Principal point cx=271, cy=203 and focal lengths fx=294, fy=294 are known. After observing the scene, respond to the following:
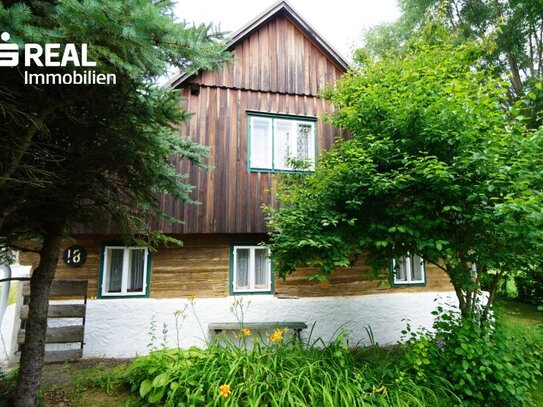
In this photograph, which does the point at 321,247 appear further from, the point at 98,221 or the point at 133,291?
the point at 133,291

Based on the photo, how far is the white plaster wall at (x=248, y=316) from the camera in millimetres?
6012

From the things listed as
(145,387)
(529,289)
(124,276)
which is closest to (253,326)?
(145,387)

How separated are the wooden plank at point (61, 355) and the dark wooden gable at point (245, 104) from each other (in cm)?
285

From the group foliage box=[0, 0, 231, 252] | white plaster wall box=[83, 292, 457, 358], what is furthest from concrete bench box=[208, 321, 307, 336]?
foliage box=[0, 0, 231, 252]

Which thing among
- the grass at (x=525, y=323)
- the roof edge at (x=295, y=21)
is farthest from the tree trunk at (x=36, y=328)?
the grass at (x=525, y=323)

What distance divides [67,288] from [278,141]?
551 centimetres

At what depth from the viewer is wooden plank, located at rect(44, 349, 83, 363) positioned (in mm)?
5574

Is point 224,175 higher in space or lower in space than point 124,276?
higher

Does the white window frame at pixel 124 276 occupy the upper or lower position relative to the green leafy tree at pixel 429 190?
lower

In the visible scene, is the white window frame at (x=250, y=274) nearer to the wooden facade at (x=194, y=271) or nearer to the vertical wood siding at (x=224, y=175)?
the wooden facade at (x=194, y=271)

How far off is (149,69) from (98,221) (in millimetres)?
2869

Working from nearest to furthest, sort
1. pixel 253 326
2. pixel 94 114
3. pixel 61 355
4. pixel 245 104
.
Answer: pixel 94 114 → pixel 61 355 → pixel 253 326 → pixel 245 104

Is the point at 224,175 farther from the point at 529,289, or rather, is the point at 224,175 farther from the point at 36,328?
the point at 529,289

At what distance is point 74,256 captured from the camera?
6.21m
